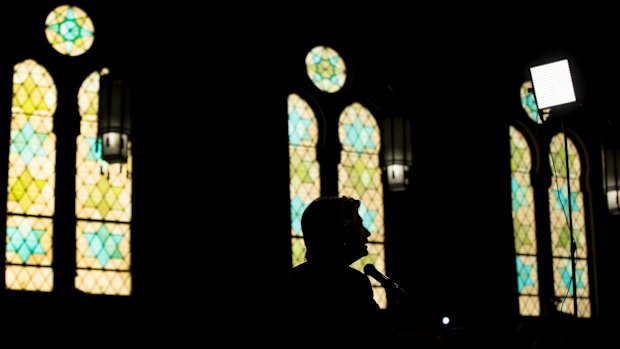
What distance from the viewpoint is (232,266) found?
8.39 metres

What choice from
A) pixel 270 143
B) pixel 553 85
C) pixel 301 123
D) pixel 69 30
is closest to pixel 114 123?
pixel 69 30

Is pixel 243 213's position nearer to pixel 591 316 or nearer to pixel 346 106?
pixel 346 106

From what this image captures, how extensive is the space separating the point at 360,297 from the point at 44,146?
5376 mm

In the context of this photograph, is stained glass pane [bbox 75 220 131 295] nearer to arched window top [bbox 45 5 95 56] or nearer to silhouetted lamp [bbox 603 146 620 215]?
arched window top [bbox 45 5 95 56]

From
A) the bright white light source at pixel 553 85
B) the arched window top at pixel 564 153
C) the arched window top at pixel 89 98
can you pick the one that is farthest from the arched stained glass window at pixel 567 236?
the bright white light source at pixel 553 85

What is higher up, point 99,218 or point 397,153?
point 397,153

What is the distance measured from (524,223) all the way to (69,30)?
176 inches

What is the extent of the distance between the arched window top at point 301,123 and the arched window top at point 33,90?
79.3 inches

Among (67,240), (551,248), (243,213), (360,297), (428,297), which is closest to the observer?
(360,297)

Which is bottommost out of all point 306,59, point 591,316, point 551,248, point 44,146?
point 591,316

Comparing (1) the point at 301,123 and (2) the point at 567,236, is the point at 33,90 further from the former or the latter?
(2) the point at 567,236

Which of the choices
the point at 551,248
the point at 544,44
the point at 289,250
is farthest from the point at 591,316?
the point at 289,250

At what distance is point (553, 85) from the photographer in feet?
17.8

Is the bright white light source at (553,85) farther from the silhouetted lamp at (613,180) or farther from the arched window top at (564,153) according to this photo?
the arched window top at (564,153)
